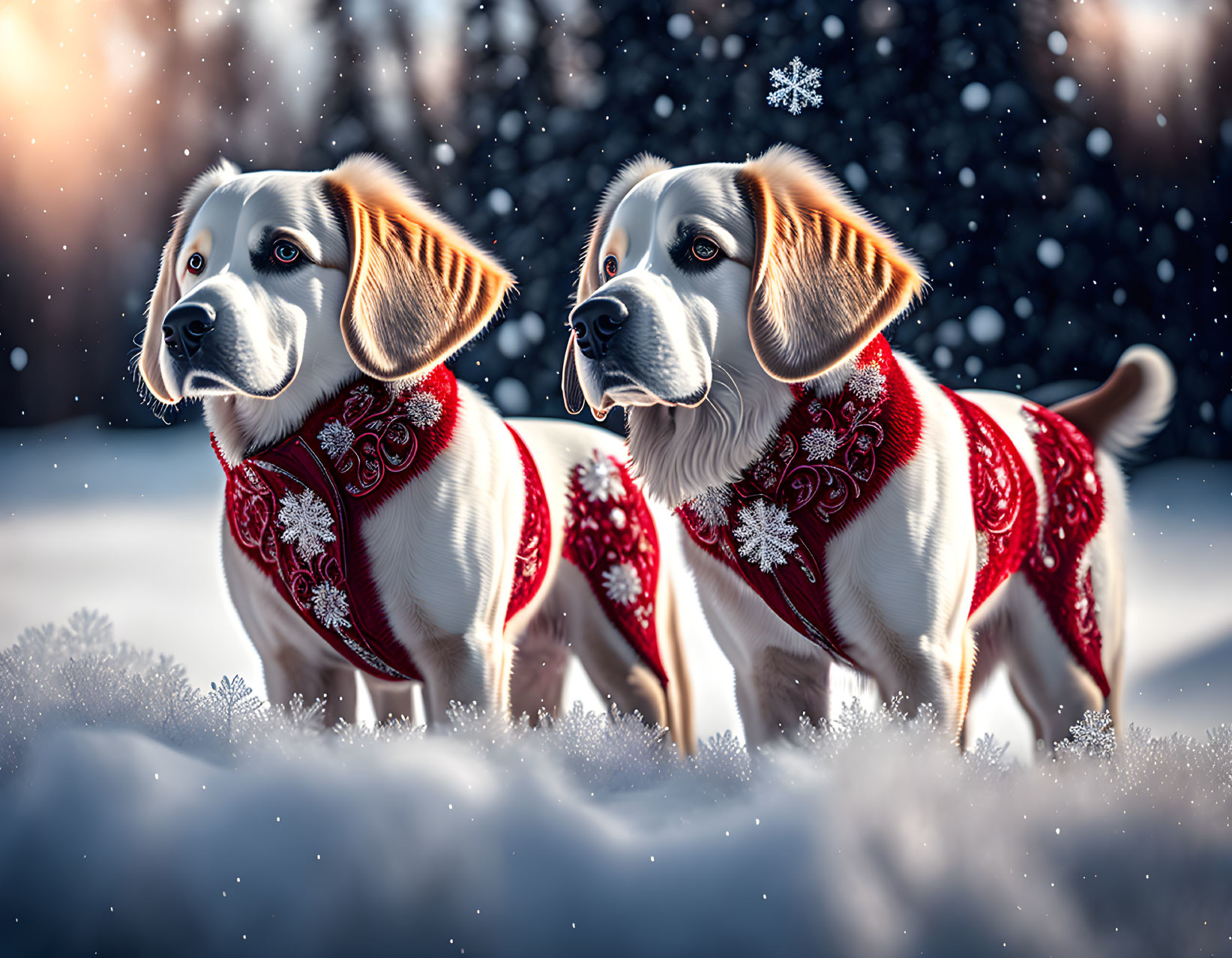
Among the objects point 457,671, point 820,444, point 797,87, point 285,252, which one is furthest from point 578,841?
point 797,87

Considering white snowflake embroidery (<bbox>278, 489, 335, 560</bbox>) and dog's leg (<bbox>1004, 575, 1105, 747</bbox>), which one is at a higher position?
white snowflake embroidery (<bbox>278, 489, 335, 560</bbox>)

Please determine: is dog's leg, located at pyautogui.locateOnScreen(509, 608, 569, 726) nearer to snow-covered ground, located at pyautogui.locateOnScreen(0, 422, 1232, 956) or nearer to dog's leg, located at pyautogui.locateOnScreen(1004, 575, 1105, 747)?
snow-covered ground, located at pyautogui.locateOnScreen(0, 422, 1232, 956)


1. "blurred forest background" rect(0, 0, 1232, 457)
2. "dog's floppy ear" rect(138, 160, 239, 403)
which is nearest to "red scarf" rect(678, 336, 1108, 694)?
"blurred forest background" rect(0, 0, 1232, 457)

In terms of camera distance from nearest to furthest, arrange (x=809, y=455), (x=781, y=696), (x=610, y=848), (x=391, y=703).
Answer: (x=610, y=848), (x=809, y=455), (x=781, y=696), (x=391, y=703)

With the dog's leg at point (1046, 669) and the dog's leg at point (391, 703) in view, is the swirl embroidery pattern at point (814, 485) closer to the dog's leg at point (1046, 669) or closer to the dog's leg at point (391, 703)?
the dog's leg at point (1046, 669)

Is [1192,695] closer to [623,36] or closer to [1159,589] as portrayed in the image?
[1159,589]

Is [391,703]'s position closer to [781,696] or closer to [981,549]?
[781,696]

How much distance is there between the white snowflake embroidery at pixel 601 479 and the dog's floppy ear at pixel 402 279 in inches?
10.0

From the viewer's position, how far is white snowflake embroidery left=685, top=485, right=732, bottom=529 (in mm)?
1133

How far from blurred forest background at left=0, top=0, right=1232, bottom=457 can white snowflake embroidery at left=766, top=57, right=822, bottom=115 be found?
0.01 m

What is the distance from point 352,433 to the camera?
1138 mm

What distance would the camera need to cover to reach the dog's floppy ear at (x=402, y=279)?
3.70ft

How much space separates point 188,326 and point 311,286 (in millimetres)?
145

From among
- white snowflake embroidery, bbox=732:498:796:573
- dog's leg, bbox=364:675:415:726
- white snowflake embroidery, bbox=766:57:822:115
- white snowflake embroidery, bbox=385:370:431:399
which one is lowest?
dog's leg, bbox=364:675:415:726
